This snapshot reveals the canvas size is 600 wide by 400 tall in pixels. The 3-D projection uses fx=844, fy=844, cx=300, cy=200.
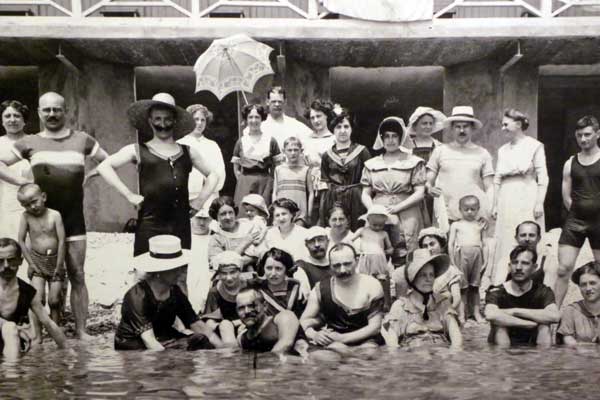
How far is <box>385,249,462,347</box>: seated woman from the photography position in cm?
528

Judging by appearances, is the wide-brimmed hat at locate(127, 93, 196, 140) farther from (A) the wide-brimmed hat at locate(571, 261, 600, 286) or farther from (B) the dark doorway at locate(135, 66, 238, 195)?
(A) the wide-brimmed hat at locate(571, 261, 600, 286)

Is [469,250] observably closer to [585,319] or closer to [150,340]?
[585,319]

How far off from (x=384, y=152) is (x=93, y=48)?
6.83 feet

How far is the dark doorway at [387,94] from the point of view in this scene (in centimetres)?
579

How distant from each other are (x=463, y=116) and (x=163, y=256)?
223 centimetres

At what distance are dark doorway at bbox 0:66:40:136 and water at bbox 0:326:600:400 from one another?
1660 mm

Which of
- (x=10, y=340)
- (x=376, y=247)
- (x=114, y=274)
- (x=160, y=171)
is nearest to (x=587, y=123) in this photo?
(x=376, y=247)

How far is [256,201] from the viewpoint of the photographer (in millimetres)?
5684

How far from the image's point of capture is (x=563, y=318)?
539cm

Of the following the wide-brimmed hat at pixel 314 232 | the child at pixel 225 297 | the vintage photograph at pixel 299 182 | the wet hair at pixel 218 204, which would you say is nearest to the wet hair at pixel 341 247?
the vintage photograph at pixel 299 182

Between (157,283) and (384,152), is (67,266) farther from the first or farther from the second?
(384,152)

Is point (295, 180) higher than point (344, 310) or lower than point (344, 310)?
higher

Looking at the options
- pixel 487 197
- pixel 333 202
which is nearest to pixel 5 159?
pixel 333 202

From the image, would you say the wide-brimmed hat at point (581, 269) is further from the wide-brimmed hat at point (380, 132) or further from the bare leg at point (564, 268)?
the wide-brimmed hat at point (380, 132)
